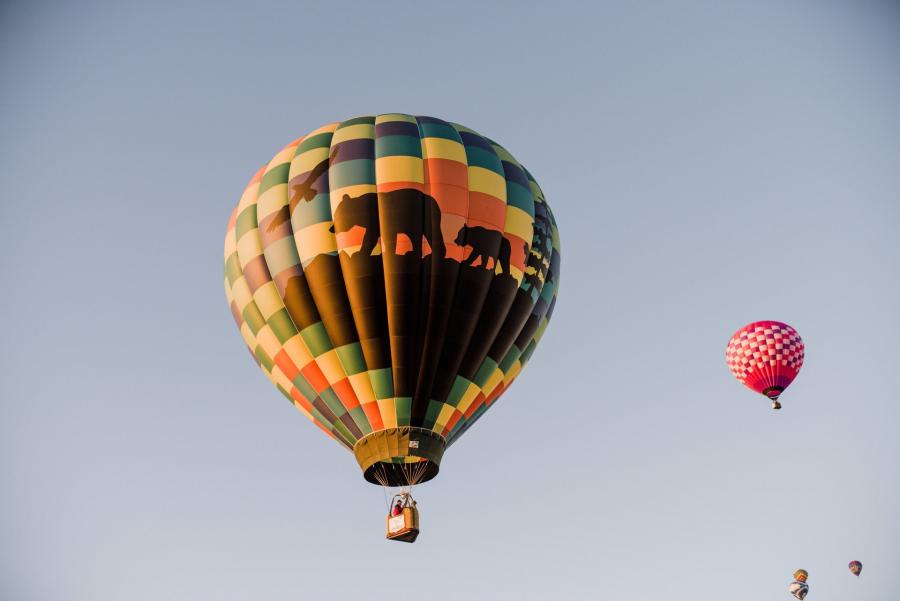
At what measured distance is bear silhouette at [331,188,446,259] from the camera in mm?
15742

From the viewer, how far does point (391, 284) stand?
15570 mm

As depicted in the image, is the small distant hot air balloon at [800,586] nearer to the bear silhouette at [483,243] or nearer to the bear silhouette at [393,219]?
the bear silhouette at [483,243]

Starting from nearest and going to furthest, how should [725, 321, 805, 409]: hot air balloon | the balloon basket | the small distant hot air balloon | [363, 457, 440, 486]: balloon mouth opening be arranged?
the balloon basket, [363, 457, 440, 486]: balloon mouth opening, [725, 321, 805, 409]: hot air balloon, the small distant hot air balloon

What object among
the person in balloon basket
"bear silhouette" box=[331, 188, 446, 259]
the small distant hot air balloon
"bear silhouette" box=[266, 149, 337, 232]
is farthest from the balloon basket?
the small distant hot air balloon

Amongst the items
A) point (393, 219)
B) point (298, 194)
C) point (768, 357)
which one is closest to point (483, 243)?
point (393, 219)

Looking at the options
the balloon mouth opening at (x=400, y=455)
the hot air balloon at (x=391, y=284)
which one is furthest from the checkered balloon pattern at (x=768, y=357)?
the balloon mouth opening at (x=400, y=455)

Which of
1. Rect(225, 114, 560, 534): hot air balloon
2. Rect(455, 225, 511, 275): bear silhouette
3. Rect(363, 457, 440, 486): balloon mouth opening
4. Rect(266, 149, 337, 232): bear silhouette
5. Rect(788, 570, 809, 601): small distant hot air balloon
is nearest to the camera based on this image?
Rect(225, 114, 560, 534): hot air balloon

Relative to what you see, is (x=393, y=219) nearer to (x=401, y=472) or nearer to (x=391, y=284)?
(x=391, y=284)

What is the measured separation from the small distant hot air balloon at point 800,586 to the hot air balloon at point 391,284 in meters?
13.0

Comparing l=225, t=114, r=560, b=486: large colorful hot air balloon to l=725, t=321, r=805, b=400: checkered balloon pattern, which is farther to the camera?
l=725, t=321, r=805, b=400: checkered balloon pattern

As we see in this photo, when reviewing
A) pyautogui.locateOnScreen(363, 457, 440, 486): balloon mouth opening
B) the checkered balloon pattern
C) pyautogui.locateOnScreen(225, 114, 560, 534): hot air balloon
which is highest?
the checkered balloon pattern

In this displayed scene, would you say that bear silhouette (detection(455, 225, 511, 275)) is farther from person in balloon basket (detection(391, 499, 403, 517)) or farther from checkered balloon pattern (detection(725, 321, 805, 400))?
checkered balloon pattern (detection(725, 321, 805, 400))

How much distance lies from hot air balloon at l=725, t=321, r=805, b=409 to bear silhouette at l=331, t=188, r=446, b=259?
1108 centimetres

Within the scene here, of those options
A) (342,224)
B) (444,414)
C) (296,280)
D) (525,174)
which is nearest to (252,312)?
(296,280)
